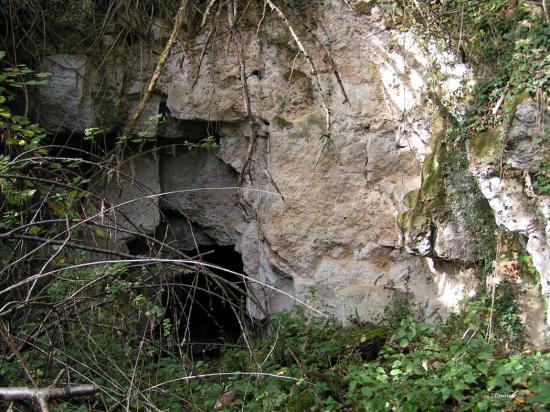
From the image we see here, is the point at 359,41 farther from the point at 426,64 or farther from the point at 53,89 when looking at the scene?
the point at 53,89

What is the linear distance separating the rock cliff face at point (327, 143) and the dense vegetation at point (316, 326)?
229 mm

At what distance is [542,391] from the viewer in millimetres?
3160

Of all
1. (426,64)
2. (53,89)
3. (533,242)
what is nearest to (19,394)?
(533,242)

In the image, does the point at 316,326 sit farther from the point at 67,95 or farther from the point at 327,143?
the point at 67,95

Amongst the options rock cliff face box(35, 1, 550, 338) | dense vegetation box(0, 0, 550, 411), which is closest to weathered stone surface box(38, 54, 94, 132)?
rock cliff face box(35, 1, 550, 338)

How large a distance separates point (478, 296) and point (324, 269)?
1288mm

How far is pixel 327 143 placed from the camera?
5.19m

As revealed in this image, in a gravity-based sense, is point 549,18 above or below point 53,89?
above

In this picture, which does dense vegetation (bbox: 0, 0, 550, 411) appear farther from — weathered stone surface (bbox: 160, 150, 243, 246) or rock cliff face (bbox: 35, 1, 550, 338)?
weathered stone surface (bbox: 160, 150, 243, 246)

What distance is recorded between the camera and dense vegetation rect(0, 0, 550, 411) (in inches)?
133

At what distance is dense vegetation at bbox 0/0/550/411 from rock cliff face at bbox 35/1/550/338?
23cm

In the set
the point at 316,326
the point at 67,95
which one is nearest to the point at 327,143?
the point at 316,326

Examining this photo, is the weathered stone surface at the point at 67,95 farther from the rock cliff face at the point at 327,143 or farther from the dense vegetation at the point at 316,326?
the dense vegetation at the point at 316,326

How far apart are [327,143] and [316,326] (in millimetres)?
1429
